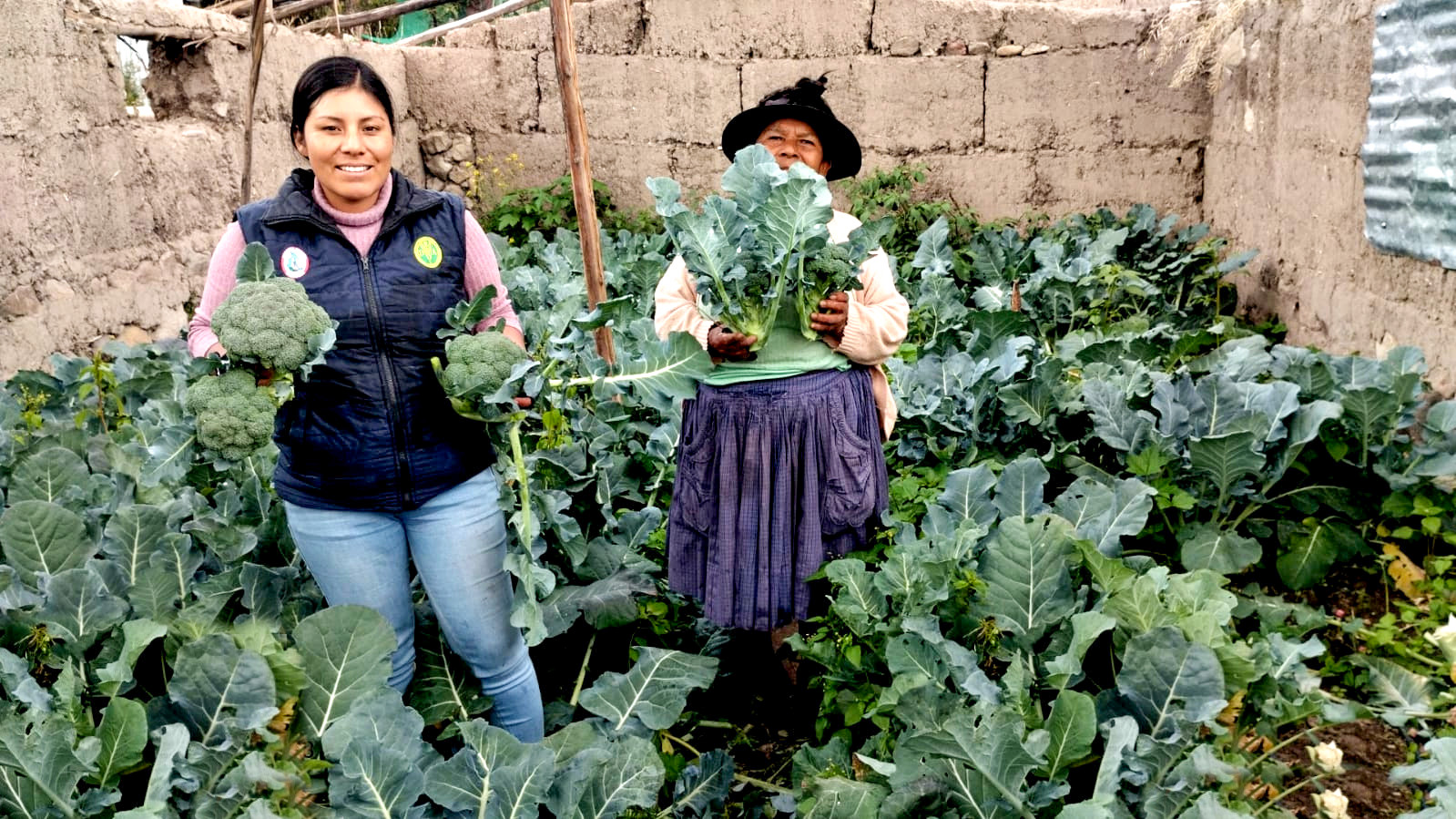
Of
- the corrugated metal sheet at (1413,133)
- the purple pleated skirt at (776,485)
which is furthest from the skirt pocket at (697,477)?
the corrugated metal sheet at (1413,133)

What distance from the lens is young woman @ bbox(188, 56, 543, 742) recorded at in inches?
89.4

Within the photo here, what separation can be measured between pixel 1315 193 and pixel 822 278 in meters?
3.19

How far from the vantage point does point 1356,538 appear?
3.43 meters

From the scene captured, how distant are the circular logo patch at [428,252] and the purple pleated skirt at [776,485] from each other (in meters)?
0.79

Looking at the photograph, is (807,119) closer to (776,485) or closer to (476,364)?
(776,485)

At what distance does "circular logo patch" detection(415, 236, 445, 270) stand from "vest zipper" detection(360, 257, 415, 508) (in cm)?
10

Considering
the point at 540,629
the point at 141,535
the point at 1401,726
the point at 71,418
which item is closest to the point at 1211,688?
the point at 1401,726

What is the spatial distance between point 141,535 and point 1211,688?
7.62ft

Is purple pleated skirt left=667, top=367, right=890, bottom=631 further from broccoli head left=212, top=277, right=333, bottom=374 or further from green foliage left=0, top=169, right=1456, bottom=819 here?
broccoli head left=212, top=277, right=333, bottom=374

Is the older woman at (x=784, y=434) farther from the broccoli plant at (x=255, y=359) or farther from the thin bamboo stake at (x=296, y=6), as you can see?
the thin bamboo stake at (x=296, y=6)

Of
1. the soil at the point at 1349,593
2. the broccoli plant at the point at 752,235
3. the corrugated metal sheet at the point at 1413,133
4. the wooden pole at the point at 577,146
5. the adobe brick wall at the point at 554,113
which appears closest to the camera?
the broccoli plant at the point at 752,235

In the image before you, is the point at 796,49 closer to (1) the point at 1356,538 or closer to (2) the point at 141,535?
(1) the point at 1356,538

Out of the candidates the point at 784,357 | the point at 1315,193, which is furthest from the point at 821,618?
the point at 1315,193

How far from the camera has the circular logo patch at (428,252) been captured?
2334 millimetres
